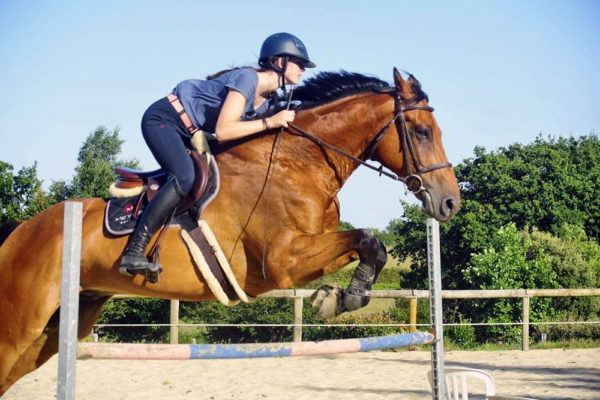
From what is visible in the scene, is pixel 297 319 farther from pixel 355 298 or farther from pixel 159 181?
pixel 355 298

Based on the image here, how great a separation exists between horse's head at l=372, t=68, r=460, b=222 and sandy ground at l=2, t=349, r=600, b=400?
428cm

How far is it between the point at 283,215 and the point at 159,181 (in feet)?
2.86

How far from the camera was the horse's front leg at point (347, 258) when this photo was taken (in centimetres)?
336

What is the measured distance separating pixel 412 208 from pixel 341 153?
22.9 meters

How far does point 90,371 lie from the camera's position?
8.87 m

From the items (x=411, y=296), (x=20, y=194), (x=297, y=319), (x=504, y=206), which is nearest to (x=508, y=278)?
(x=411, y=296)

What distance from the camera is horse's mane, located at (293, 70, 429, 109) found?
411 cm

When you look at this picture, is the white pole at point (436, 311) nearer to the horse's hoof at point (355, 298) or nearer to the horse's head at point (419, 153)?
the horse's head at point (419, 153)

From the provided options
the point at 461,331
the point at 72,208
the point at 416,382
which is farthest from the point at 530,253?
the point at 72,208

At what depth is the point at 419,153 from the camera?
12.2ft

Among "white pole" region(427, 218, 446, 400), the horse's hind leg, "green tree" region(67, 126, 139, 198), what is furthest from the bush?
"white pole" region(427, 218, 446, 400)

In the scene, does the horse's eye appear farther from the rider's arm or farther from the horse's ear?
the rider's arm

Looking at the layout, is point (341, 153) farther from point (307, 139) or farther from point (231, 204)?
point (231, 204)

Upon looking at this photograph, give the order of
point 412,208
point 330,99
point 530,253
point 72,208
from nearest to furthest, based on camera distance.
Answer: point 72,208, point 330,99, point 530,253, point 412,208
